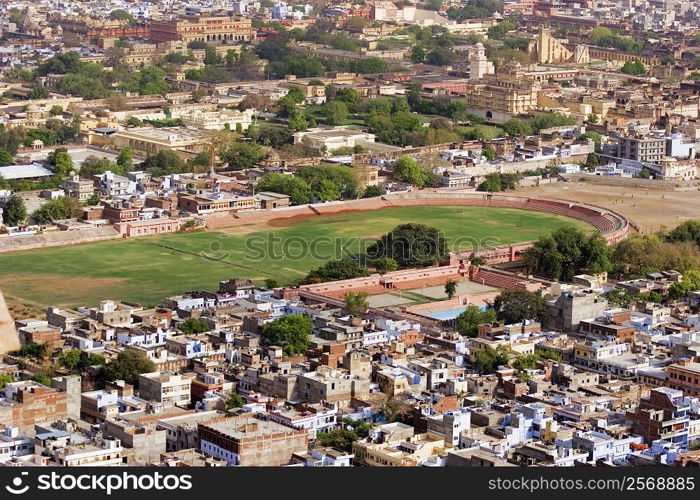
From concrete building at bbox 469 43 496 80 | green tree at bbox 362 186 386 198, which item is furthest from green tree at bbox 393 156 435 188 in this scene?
concrete building at bbox 469 43 496 80

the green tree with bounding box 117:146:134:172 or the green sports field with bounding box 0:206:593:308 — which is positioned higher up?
the green tree with bounding box 117:146:134:172

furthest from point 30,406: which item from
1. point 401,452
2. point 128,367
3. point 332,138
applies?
point 332,138

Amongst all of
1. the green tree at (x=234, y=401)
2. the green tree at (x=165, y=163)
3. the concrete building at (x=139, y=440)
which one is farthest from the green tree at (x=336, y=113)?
the concrete building at (x=139, y=440)

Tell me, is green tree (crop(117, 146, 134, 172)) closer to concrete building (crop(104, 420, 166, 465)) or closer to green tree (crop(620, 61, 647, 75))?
concrete building (crop(104, 420, 166, 465))

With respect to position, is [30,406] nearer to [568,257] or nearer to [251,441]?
[251,441]

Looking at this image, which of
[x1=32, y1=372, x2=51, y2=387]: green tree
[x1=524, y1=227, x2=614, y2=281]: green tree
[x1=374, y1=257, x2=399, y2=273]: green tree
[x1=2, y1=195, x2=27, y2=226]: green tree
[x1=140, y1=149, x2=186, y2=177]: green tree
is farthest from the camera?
[x1=140, y1=149, x2=186, y2=177]: green tree

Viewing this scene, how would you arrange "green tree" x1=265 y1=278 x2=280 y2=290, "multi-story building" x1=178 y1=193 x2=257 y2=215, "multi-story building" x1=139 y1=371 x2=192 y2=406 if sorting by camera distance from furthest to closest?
1. "multi-story building" x1=178 y1=193 x2=257 y2=215
2. "green tree" x1=265 y1=278 x2=280 y2=290
3. "multi-story building" x1=139 y1=371 x2=192 y2=406
